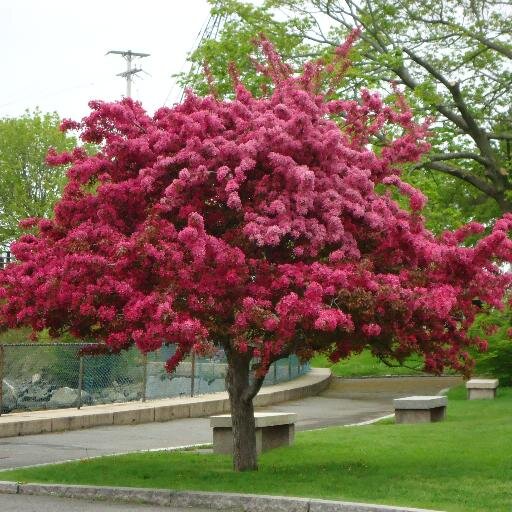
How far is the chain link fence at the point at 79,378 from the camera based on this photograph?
1958 cm

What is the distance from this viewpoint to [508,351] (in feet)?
88.3

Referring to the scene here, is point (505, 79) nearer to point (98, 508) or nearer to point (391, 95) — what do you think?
point (391, 95)

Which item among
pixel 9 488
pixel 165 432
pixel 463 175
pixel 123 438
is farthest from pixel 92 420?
pixel 463 175

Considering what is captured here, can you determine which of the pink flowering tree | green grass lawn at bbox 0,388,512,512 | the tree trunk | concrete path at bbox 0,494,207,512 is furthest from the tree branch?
concrete path at bbox 0,494,207,512

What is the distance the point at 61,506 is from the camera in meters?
10.2

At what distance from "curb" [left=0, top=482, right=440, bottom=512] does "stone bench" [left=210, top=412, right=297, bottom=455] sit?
3349mm

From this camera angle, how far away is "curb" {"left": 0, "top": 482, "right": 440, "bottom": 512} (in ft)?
30.5

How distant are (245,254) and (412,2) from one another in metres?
19.5

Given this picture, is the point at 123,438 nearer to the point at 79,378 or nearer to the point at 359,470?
the point at 79,378

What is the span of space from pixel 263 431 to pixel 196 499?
4267 mm

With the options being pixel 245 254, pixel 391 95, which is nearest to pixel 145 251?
pixel 245 254

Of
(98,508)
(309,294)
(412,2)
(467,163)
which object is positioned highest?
(412,2)

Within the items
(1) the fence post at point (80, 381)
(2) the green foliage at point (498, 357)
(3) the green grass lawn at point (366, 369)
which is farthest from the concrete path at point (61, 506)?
(3) the green grass lawn at point (366, 369)

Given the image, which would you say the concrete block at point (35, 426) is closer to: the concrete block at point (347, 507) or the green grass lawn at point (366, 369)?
the concrete block at point (347, 507)
